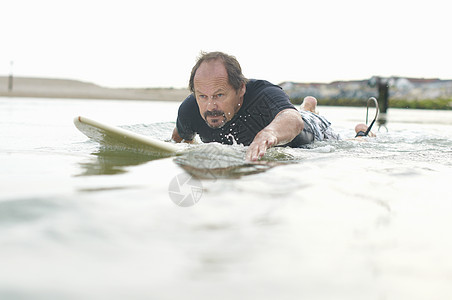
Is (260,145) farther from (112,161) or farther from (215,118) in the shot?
(215,118)

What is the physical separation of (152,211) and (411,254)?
776mm

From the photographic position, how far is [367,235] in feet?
3.92

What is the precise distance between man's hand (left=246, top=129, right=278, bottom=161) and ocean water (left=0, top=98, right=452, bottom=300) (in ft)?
1.27

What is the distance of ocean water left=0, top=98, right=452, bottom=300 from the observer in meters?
0.85

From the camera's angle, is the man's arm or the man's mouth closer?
the man's arm

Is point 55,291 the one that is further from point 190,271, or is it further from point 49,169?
point 49,169

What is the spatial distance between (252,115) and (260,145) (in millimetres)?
1200

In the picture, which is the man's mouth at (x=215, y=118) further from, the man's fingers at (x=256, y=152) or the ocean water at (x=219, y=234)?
the ocean water at (x=219, y=234)

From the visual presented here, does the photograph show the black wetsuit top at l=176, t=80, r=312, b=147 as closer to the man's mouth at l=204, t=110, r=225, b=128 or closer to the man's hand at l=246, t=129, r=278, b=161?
the man's mouth at l=204, t=110, r=225, b=128

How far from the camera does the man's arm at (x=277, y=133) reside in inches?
99.6

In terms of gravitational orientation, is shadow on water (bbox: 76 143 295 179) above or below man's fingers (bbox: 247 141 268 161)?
below

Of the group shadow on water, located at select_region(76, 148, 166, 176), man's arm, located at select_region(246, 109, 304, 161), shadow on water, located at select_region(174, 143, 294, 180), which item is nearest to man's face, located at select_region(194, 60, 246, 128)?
man's arm, located at select_region(246, 109, 304, 161)

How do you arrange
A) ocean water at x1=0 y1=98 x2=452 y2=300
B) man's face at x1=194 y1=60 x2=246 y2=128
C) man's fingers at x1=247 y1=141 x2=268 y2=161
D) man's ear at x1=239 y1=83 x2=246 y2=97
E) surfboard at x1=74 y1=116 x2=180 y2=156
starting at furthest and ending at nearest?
man's ear at x1=239 y1=83 x2=246 y2=97 → man's face at x1=194 y1=60 x2=246 y2=128 → surfboard at x1=74 y1=116 x2=180 y2=156 → man's fingers at x1=247 y1=141 x2=268 y2=161 → ocean water at x1=0 y1=98 x2=452 y2=300

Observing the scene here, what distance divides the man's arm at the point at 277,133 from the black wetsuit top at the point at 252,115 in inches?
8.7
